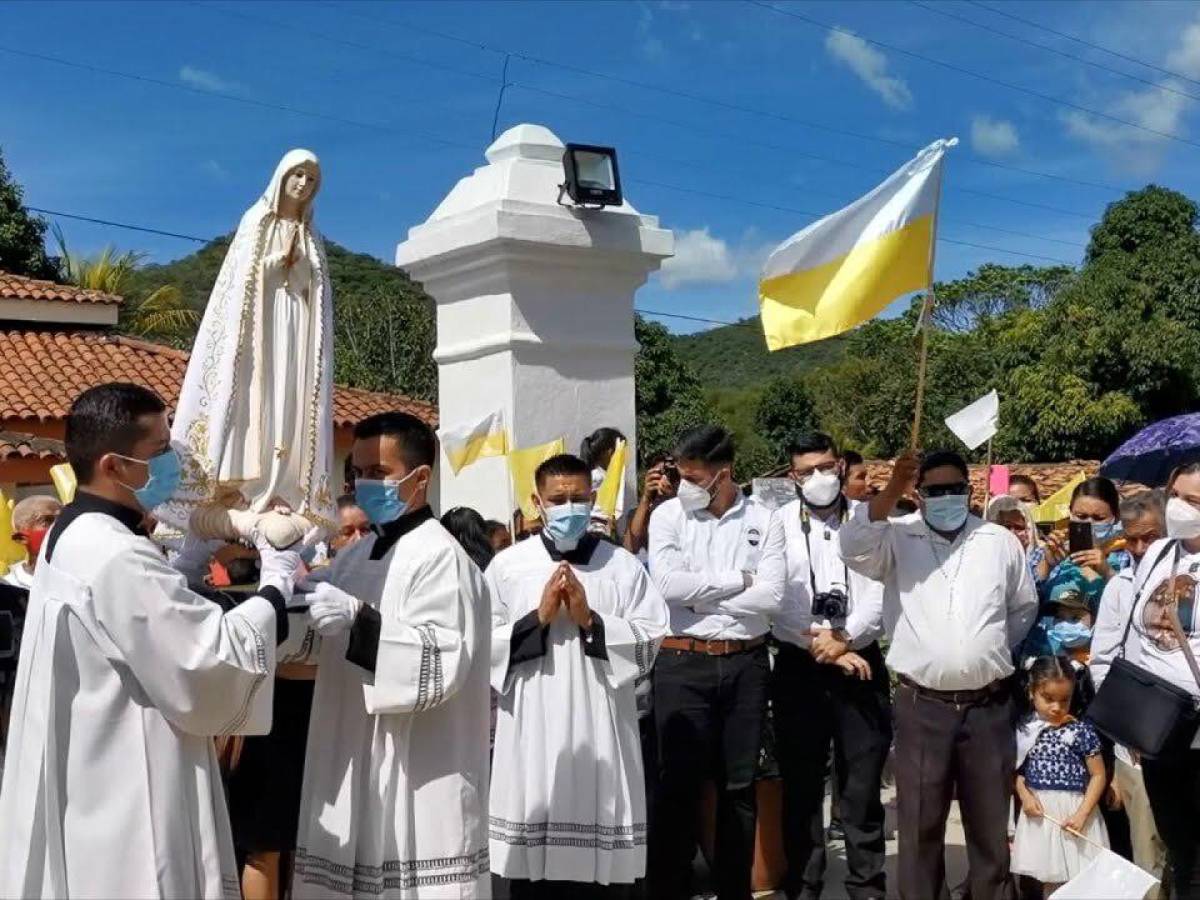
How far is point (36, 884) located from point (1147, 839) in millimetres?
4754

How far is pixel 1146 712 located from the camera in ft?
17.8

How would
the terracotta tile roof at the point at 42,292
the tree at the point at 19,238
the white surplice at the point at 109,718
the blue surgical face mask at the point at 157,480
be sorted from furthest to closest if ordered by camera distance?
the tree at the point at 19,238 → the terracotta tile roof at the point at 42,292 → the blue surgical face mask at the point at 157,480 → the white surplice at the point at 109,718

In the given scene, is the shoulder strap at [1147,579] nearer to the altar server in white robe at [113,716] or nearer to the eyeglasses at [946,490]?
the eyeglasses at [946,490]

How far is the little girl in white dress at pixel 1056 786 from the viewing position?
620cm

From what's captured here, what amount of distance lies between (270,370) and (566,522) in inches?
53.4

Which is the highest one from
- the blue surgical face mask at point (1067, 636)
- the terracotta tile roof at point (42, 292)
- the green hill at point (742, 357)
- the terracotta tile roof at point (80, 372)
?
the green hill at point (742, 357)

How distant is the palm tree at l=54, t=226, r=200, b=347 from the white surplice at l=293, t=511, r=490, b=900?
2686 cm

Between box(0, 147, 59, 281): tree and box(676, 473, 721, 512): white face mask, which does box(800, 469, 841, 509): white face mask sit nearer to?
box(676, 473, 721, 512): white face mask

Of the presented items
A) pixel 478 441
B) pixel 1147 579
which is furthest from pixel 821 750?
pixel 478 441

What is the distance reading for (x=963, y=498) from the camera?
6062 mm

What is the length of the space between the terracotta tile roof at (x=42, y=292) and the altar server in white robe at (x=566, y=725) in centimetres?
2135

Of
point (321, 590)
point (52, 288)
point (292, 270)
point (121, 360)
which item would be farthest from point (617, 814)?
point (52, 288)

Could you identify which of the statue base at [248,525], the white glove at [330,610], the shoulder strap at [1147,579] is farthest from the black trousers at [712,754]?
the white glove at [330,610]

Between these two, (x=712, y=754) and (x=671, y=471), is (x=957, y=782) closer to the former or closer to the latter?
(x=712, y=754)
